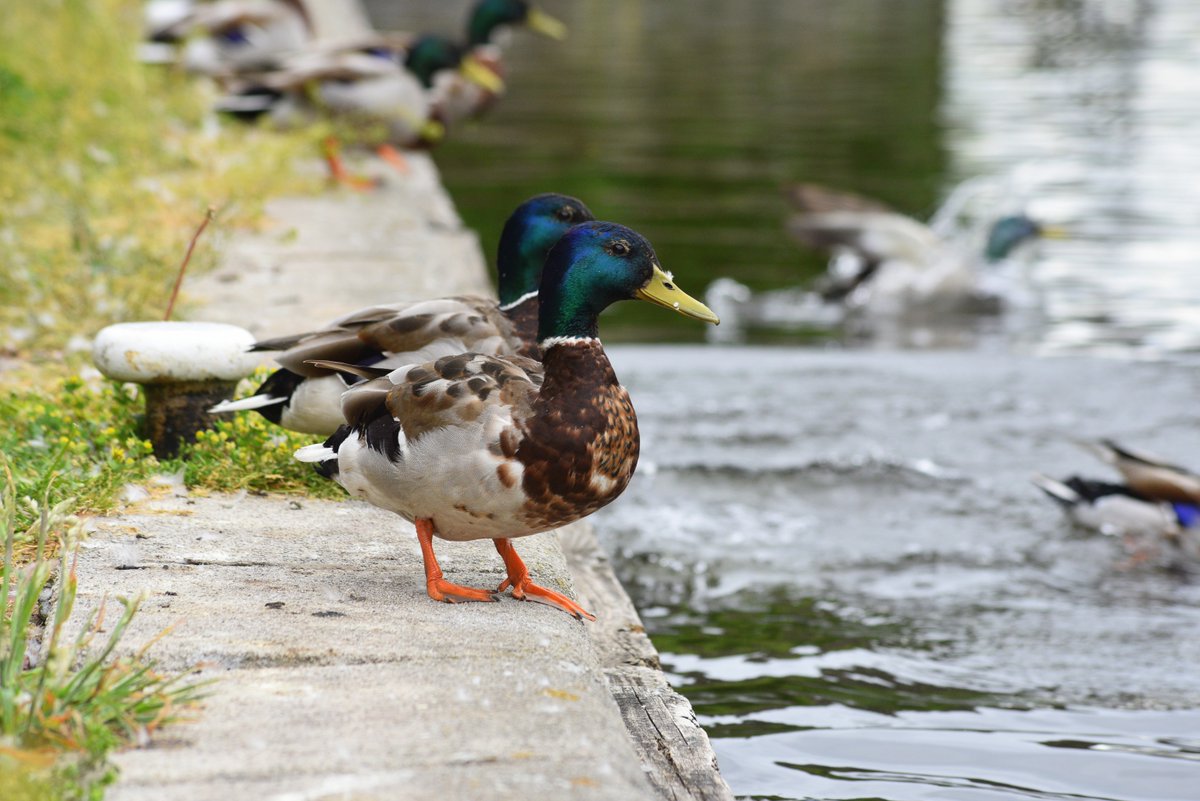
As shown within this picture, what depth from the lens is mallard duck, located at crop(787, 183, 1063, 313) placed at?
11586 millimetres

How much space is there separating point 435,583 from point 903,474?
3.95 metres

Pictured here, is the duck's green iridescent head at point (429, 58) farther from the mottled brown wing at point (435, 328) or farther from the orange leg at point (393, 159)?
the mottled brown wing at point (435, 328)

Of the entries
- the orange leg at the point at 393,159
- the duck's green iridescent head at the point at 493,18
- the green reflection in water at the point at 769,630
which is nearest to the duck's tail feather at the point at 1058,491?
the green reflection in water at the point at 769,630

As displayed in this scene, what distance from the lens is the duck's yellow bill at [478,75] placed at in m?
12.7

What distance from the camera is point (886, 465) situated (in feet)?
24.8

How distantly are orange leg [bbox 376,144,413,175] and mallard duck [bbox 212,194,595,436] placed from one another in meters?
5.96

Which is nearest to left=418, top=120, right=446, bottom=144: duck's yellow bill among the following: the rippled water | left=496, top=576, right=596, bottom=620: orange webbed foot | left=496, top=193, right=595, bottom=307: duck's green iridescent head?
the rippled water

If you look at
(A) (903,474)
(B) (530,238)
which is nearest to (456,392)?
(B) (530,238)

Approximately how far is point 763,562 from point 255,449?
2.33m

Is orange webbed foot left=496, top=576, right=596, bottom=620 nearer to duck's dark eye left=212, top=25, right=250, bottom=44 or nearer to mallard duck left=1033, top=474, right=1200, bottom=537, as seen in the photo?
mallard duck left=1033, top=474, right=1200, bottom=537

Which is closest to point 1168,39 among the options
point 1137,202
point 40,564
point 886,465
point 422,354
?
point 1137,202

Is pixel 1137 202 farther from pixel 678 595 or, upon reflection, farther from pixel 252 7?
pixel 678 595

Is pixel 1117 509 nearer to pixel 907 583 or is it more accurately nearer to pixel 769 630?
pixel 907 583

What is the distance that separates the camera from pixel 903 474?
7.50 metres
